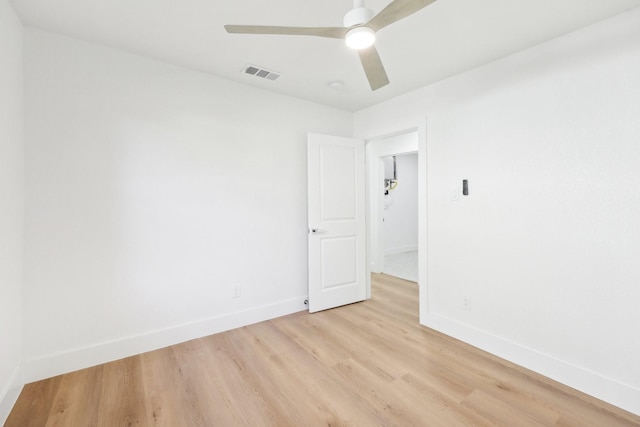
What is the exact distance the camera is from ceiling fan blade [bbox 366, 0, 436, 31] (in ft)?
3.84

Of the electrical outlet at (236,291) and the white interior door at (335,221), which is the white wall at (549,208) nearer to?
the white interior door at (335,221)

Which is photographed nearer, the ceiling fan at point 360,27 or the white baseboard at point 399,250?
the ceiling fan at point 360,27

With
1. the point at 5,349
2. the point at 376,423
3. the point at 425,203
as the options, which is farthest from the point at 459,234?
the point at 5,349

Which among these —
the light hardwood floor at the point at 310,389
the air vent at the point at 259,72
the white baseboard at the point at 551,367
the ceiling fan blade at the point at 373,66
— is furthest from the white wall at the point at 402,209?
the ceiling fan blade at the point at 373,66

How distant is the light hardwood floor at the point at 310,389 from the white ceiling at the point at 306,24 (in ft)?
8.09

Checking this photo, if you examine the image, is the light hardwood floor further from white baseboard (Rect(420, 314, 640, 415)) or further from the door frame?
the door frame

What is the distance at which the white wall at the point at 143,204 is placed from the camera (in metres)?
2.04

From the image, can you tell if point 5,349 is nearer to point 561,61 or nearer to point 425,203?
point 425,203

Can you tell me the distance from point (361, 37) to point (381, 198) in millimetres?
4035

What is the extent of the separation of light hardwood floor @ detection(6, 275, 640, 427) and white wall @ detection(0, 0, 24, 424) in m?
0.26

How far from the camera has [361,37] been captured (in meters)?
1.34

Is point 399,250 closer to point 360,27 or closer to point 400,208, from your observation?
point 400,208

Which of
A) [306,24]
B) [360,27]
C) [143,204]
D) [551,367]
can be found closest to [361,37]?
[360,27]

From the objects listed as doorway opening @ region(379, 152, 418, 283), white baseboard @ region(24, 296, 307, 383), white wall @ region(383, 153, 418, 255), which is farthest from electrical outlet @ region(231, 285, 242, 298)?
white wall @ region(383, 153, 418, 255)
